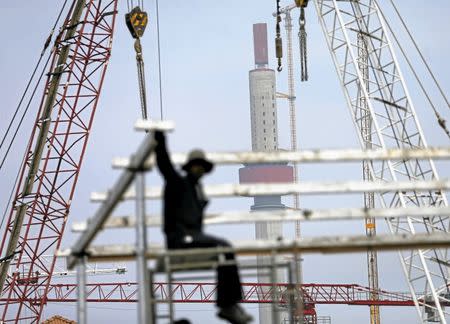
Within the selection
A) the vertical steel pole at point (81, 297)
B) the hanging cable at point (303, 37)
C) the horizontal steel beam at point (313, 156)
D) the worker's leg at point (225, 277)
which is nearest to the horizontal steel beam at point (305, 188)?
the horizontal steel beam at point (313, 156)

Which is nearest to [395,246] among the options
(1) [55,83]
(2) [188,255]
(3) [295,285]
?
(3) [295,285]

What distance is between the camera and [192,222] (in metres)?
12.8

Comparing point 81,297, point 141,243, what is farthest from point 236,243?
point 81,297

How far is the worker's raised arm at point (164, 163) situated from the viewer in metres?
12.5

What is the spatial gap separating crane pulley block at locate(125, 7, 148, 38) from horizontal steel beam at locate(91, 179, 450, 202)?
48.3 metres

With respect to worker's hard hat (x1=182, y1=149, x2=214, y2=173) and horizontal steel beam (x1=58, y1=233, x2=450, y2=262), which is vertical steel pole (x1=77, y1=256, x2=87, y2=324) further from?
worker's hard hat (x1=182, y1=149, x2=214, y2=173)

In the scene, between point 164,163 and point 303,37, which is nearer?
point 164,163

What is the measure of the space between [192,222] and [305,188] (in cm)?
341

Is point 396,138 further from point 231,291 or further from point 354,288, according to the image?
point 354,288

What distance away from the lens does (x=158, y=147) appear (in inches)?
492

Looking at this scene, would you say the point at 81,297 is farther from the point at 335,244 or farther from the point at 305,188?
the point at 335,244

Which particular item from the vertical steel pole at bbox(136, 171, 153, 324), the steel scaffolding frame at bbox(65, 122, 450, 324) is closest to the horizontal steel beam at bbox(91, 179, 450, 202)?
the steel scaffolding frame at bbox(65, 122, 450, 324)

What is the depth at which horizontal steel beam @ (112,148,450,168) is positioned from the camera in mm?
14406

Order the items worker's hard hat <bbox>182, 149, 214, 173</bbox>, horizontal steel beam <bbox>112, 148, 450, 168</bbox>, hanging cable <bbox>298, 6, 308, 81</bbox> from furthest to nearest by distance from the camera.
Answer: hanging cable <bbox>298, 6, 308, 81</bbox>
horizontal steel beam <bbox>112, 148, 450, 168</bbox>
worker's hard hat <bbox>182, 149, 214, 173</bbox>
